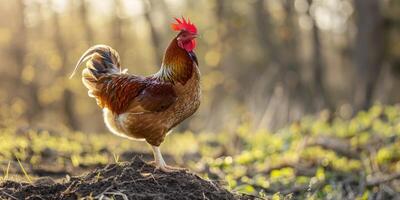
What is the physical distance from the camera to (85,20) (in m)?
24.9

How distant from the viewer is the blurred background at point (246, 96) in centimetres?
848

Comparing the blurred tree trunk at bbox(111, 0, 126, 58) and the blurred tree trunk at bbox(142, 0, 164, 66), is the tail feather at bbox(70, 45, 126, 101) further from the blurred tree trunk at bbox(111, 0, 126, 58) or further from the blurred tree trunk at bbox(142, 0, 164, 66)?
the blurred tree trunk at bbox(111, 0, 126, 58)

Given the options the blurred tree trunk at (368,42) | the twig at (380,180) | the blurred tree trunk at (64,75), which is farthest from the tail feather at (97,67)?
the blurred tree trunk at (64,75)

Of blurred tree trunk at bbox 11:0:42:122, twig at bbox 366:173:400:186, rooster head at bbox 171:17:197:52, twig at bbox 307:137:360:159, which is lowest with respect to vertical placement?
rooster head at bbox 171:17:197:52

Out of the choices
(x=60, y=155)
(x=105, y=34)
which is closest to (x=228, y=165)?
(x=60, y=155)

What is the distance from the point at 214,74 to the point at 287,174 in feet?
34.3

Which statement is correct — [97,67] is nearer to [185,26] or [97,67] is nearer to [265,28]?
[185,26]

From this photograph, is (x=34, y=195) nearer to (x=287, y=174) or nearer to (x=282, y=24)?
(x=287, y=174)

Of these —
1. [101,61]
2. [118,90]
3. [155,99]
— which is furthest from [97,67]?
[155,99]

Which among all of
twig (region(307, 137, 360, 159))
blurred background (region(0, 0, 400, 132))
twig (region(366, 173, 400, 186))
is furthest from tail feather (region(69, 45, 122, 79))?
blurred background (region(0, 0, 400, 132))

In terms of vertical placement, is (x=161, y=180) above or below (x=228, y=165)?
below

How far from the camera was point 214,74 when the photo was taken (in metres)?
18.2

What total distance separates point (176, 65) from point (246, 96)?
497 inches

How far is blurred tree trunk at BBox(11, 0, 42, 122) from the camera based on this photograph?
961 inches
